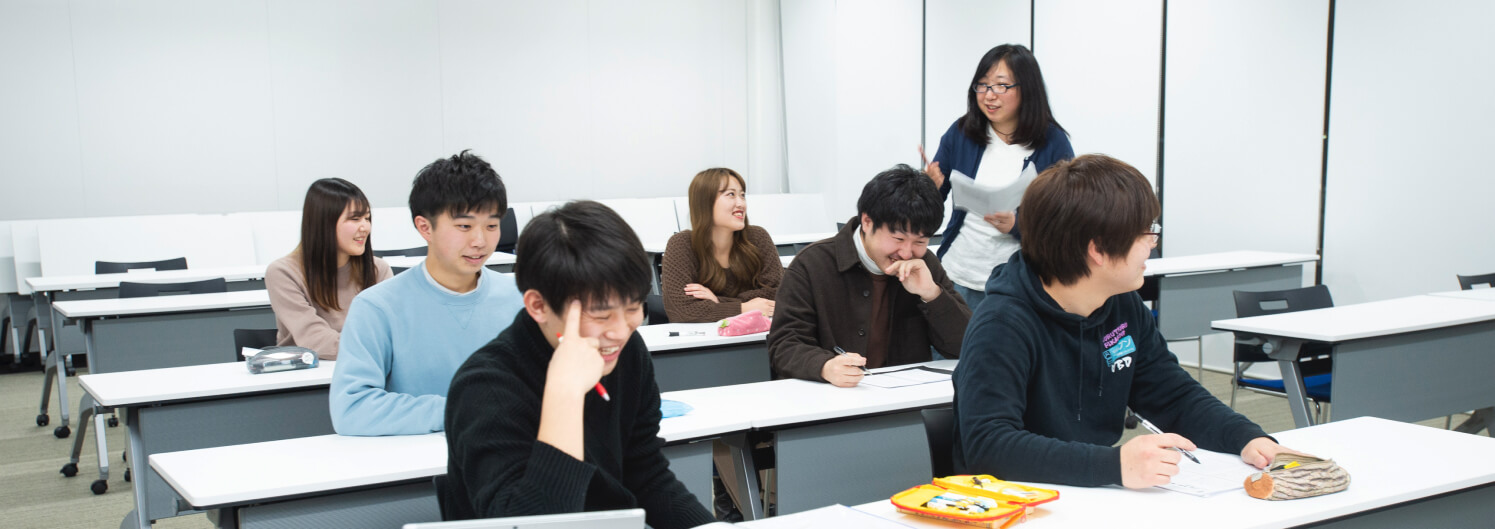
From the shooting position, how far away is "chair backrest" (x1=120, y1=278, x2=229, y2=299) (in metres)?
4.48

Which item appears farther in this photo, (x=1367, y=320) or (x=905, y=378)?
(x=1367, y=320)

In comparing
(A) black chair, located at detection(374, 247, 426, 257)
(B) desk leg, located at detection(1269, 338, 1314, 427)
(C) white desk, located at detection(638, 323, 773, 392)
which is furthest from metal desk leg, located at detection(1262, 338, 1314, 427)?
(A) black chair, located at detection(374, 247, 426, 257)

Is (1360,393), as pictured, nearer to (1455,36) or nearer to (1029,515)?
(1029,515)

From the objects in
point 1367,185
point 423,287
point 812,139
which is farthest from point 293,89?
point 1367,185

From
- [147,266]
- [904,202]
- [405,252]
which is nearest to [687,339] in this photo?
[904,202]

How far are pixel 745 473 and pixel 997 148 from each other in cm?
139

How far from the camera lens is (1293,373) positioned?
9.87 feet

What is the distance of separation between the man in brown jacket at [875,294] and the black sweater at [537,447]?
3.16 ft

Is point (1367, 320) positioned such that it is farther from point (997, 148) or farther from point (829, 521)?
point (829, 521)

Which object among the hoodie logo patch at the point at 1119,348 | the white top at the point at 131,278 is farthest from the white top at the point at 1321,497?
the white top at the point at 131,278

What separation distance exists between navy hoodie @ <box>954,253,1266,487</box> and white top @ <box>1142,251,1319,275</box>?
2.91m

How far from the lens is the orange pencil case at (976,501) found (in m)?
1.33

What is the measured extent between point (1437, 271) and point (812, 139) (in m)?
5.30

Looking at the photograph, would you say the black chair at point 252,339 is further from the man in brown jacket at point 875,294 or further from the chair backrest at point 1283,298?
the chair backrest at point 1283,298
